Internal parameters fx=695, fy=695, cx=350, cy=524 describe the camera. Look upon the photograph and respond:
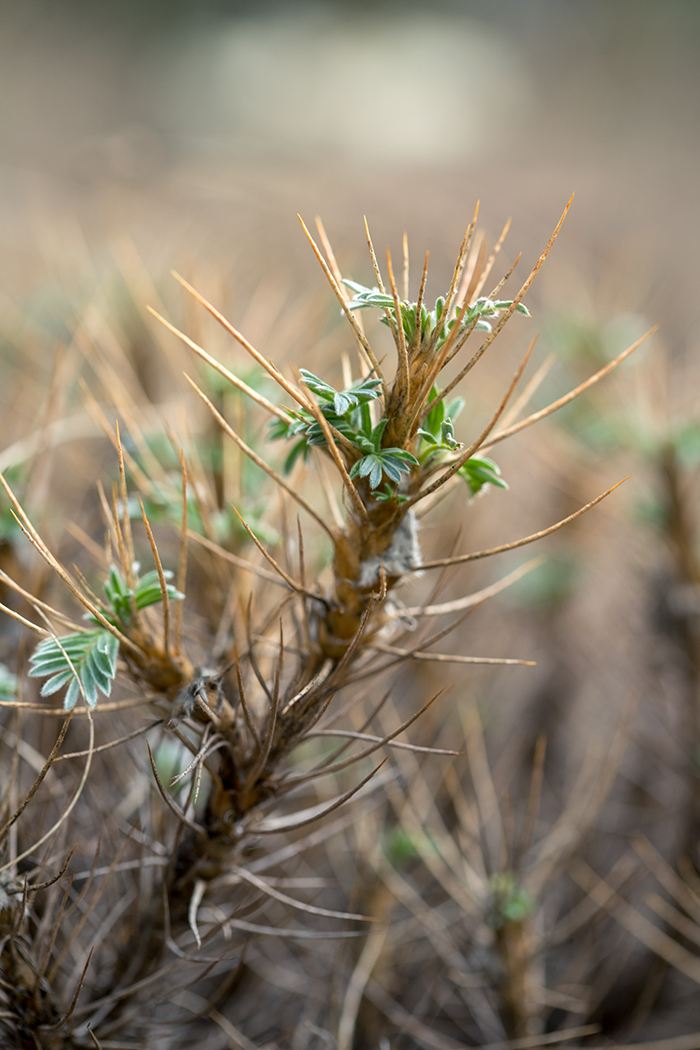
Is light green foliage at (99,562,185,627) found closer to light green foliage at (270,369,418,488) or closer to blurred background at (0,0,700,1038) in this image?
light green foliage at (270,369,418,488)

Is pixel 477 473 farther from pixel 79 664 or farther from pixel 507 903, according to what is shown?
pixel 507 903

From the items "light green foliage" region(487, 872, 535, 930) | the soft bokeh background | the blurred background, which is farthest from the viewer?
the soft bokeh background

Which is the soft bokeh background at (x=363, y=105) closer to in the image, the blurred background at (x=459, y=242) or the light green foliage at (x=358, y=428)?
the blurred background at (x=459, y=242)

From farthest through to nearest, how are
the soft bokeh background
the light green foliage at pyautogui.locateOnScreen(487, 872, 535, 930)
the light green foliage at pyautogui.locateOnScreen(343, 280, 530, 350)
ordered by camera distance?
the soft bokeh background
the light green foliage at pyautogui.locateOnScreen(487, 872, 535, 930)
the light green foliage at pyautogui.locateOnScreen(343, 280, 530, 350)

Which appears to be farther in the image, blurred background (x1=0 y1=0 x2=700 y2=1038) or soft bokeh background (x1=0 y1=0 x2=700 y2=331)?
soft bokeh background (x1=0 y1=0 x2=700 y2=331)

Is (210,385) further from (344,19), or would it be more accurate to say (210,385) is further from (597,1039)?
(344,19)

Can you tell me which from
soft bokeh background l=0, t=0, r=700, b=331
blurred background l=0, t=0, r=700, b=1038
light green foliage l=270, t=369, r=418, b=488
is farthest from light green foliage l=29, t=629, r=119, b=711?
soft bokeh background l=0, t=0, r=700, b=331

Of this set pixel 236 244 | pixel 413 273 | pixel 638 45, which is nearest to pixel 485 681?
pixel 413 273

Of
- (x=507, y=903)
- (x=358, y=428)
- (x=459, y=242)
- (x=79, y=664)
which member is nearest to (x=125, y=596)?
(x=79, y=664)

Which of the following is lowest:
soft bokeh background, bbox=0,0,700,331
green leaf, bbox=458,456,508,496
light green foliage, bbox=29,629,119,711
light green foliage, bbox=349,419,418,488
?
light green foliage, bbox=29,629,119,711
